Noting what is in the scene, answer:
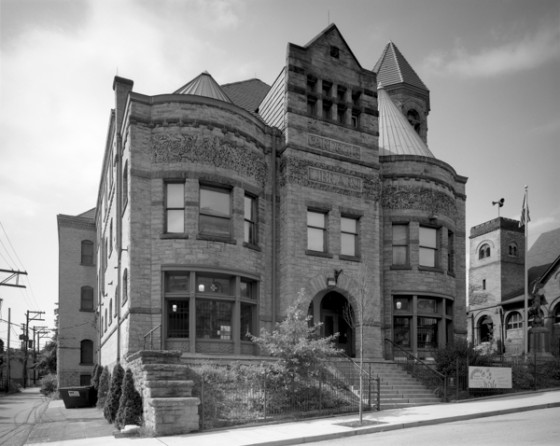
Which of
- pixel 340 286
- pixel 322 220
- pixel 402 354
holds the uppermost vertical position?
pixel 322 220

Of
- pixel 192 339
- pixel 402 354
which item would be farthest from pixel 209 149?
pixel 402 354

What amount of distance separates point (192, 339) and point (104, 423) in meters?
4.02

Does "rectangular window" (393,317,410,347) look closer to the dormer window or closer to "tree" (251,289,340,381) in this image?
"tree" (251,289,340,381)

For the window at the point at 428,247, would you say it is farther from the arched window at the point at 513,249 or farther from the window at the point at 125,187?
the arched window at the point at 513,249

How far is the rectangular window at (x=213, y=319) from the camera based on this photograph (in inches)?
841

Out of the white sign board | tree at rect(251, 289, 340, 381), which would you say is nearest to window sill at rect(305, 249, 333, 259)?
tree at rect(251, 289, 340, 381)

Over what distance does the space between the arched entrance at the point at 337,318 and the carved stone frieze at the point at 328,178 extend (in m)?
4.44

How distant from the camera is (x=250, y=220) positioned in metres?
23.5

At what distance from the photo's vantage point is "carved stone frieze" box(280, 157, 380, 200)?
24.3m

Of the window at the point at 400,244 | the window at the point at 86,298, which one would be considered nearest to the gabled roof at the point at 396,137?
the window at the point at 400,244

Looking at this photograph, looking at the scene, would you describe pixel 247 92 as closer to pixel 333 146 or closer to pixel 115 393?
pixel 333 146

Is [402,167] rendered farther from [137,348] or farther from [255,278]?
[137,348]

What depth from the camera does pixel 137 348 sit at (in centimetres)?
2050

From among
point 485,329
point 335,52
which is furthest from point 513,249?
point 335,52
